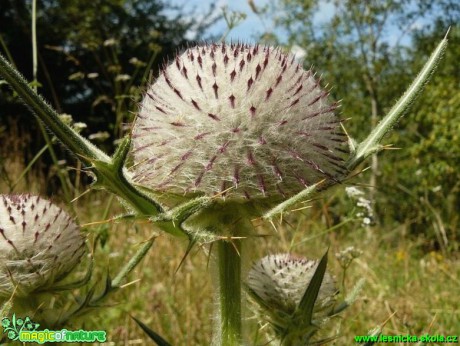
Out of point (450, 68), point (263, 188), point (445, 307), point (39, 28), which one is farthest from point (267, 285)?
point (39, 28)

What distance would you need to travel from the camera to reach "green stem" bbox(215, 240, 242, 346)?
174 centimetres

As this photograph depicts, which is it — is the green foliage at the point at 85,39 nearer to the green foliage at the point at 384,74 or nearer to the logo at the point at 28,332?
the green foliage at the point at 384,74

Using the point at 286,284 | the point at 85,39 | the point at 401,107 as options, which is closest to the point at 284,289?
the point at 286,284

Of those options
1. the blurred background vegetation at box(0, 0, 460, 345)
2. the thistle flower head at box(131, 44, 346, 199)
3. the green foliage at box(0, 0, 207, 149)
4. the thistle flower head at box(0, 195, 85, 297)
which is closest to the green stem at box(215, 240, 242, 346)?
the thistle flower head at box(131, 44, 346, 199)

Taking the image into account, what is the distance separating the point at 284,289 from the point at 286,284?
3 cm

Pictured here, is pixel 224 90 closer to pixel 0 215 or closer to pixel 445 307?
pixel 0 215

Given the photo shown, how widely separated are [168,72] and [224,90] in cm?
26

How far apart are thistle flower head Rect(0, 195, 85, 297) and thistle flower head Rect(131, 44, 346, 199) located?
564mm

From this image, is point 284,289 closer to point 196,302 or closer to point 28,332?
point 28,332

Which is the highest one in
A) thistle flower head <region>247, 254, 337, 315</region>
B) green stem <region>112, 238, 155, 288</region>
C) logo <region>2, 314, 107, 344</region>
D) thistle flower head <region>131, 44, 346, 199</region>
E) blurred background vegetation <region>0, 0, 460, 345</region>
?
blurred background vegetation <region>0, 0, 460, 345</region>

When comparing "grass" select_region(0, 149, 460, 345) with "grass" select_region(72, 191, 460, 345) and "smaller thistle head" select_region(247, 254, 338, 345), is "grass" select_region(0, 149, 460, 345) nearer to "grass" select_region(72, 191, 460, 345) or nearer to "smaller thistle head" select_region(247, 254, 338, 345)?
"grass" select_region(72, 191, 460, 345)

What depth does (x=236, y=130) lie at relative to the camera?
1566 mm

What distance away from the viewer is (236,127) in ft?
5.19

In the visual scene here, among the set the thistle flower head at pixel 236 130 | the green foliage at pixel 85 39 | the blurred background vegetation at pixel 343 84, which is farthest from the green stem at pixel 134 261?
the green foliage at pixel 85 39
